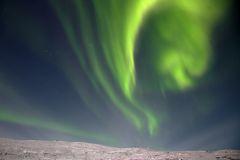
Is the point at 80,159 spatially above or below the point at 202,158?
below

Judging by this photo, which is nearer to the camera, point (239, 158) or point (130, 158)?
point (239, 158)

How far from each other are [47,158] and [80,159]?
494cm

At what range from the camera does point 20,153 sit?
42.2m

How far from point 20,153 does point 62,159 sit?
834 cm

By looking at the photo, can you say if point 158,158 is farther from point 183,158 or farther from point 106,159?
point 106,159

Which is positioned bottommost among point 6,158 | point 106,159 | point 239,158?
point 6,158

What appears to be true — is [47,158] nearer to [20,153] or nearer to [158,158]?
[20,153]

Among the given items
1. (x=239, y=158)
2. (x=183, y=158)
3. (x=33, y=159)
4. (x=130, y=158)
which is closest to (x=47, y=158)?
(x=33, y=159)

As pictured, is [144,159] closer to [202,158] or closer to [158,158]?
[158,158]

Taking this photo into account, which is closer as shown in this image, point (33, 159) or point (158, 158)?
point (33, 159)

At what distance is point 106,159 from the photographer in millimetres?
40812

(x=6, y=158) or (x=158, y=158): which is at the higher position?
(x=158, y=158)

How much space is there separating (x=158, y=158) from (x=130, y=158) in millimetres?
4480

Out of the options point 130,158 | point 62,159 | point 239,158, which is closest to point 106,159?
point 130,158
